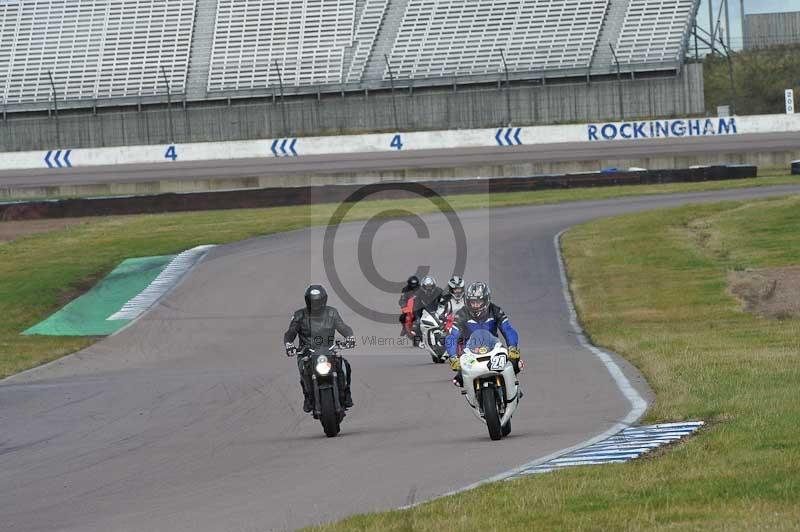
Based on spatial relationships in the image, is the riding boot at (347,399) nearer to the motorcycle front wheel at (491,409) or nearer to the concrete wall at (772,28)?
the motorcycle front wheel at (491,409)

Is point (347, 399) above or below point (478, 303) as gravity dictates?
below

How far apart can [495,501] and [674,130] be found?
5106 centimetres

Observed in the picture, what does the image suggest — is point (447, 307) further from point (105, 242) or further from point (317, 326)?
point (105, 242)

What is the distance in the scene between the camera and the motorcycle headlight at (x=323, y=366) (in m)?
12.6

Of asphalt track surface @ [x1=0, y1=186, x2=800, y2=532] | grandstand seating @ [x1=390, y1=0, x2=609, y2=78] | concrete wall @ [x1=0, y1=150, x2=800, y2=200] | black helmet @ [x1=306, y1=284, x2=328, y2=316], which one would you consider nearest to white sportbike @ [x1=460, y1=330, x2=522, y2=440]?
asphalt track surface @ [x1=0, y1=186, x2=800, y2=532]

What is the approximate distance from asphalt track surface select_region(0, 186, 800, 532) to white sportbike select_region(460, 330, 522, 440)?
0.75ft

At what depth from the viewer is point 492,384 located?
1156 centimetres

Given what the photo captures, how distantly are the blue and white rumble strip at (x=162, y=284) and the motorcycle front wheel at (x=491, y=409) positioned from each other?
17.0m

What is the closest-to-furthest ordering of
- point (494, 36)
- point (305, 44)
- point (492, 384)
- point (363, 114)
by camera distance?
point (492, 384)
point (363, 114)
point (494, 36)
point (305, 44)

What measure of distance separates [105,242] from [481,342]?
1127 inches

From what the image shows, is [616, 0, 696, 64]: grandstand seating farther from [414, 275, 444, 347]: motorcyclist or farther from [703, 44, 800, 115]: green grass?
[414, 275, 444, 347]: motorcyclist

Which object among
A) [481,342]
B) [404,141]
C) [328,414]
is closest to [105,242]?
[404,141]

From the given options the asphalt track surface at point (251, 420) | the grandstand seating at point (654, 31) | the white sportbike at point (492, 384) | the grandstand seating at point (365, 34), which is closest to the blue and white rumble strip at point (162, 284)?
the asphalt track surface at point (251, 420)

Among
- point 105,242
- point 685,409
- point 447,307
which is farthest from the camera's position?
point 105,242
